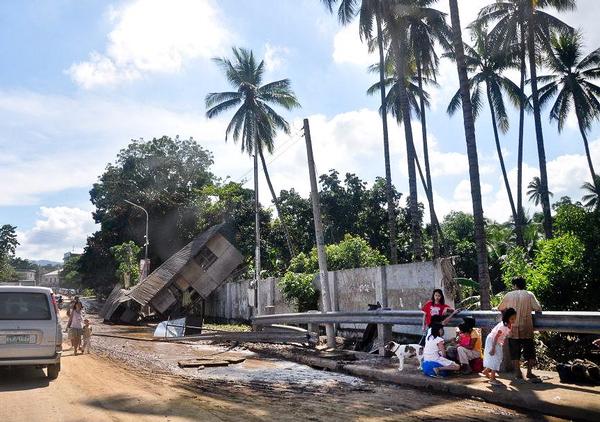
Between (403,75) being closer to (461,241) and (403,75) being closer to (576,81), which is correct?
(576,81)

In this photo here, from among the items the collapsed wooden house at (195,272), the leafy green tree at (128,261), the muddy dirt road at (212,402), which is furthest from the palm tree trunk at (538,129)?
the leafy green tree at (128,261)

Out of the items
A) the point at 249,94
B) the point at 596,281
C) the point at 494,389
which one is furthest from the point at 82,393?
the point at 249,94

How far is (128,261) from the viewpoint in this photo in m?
45.5

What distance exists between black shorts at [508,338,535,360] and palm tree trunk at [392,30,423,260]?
625 inches

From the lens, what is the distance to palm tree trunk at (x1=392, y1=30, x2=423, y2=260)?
23.5m

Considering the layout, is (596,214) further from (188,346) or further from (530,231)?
(530,231)

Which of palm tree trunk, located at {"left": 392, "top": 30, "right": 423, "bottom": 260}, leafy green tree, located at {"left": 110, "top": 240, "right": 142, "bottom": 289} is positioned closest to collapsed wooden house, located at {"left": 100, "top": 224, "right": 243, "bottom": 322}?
palm tree trunk, located at {"left": 392, "top": 30, "right": 423, "bottom": 260}

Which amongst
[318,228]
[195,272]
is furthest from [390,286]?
[195,272]

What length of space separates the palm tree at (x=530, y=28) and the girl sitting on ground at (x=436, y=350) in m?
20.3

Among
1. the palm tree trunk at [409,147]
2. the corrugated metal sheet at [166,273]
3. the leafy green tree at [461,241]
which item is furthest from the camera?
the leafy green tree at [461,241]

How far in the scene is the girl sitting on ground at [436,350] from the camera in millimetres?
8039

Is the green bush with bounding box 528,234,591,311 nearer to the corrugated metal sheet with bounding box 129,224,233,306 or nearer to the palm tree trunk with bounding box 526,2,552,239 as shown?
the palm tree trunk with bounding box 526,2,552,239

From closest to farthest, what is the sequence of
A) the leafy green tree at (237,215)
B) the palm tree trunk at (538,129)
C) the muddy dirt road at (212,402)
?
1. the muddy dirt road at (212,402)
2. the palm tree trunk at (538,129)
3. the leafy green tree at (237,215)

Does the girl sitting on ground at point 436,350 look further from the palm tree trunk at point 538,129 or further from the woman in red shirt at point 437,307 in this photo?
the palm tree trunk at point 538,129
